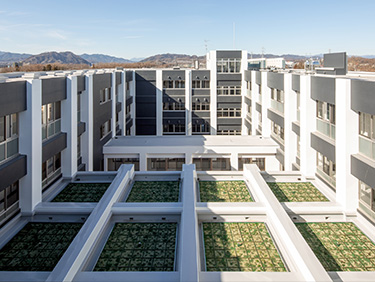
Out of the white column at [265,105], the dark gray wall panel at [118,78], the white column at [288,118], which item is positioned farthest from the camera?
the dark gray wall panel at [118,78]

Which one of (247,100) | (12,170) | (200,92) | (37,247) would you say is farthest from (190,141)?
(37,247)

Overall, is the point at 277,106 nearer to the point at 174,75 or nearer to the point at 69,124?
the point at 69,124

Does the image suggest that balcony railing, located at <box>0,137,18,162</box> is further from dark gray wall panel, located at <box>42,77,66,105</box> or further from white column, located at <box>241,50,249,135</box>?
white column, located at <box>241,50,249,135</box>

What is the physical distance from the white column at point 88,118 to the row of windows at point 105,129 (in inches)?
149

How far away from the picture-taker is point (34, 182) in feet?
44.0

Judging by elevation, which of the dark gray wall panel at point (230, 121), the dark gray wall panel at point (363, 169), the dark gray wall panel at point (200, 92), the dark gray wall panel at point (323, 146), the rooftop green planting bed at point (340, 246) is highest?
the dark gray wall panel at point (200, 92)

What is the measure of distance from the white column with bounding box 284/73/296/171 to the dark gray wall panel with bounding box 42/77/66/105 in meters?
14.7

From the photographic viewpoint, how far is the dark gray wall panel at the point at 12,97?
11055 millimetres

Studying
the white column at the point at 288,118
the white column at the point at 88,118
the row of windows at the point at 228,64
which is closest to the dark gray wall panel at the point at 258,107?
the white column at the point at 288,118

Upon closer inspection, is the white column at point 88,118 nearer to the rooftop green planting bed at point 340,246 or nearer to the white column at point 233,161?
the white column at point 233,161

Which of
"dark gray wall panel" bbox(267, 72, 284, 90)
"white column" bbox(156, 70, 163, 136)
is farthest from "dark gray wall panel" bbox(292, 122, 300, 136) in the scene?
"white column" bbox(156, 70, 163, 136)

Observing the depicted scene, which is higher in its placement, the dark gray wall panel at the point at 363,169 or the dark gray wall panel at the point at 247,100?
the dark gray wall panel at the point at 247,100

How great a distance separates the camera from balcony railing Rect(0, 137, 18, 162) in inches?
463

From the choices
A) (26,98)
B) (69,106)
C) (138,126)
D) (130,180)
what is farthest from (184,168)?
(138,126)
